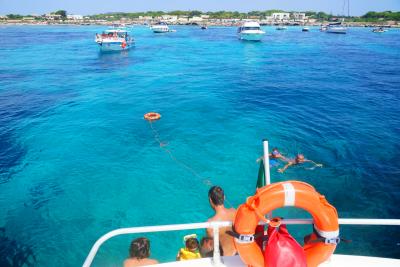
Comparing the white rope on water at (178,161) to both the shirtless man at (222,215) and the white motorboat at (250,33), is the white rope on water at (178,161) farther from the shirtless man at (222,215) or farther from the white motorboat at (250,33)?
the white motorboat at (250,33)

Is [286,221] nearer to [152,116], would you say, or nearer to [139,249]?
[139,249]

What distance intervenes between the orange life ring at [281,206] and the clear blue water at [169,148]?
4.66 meters

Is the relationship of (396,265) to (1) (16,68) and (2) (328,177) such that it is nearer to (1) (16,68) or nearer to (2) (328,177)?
(2) (328,177)

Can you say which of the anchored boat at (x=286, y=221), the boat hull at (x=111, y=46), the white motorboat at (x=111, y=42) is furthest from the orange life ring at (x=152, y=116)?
the boat hull at (x=111, y=46)

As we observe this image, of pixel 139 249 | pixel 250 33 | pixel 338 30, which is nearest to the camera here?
pixel 139 249

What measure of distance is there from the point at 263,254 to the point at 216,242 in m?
0.59

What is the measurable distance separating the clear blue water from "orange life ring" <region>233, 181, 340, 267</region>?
184 inches

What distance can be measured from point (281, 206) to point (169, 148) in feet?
31.7

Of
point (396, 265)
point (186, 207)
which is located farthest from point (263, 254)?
point (186, 207)

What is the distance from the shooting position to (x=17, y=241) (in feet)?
24.2

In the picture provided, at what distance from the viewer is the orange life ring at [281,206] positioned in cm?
288

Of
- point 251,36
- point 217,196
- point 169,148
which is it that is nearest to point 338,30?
point 251,36

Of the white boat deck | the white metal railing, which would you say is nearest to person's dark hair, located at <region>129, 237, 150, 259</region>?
the white boat deck

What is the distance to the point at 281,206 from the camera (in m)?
2.97
